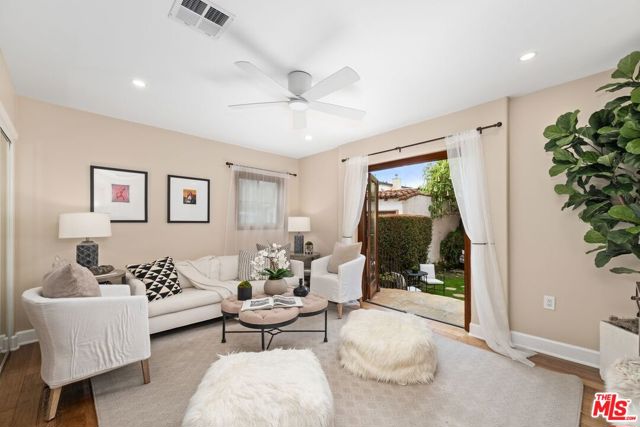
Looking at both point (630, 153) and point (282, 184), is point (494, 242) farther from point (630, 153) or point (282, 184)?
point (282, 184)

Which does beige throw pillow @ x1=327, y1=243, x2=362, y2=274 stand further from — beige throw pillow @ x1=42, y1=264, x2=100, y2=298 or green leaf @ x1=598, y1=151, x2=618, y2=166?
beige throw pillow @ x1=42, y1=264, x2=100, y2=298

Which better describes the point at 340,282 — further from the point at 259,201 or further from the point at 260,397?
the point at 260,397

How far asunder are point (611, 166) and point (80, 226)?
459 centimetres

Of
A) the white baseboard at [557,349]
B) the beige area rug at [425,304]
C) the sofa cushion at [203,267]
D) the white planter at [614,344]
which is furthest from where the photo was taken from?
the beige area rug at [425,304]

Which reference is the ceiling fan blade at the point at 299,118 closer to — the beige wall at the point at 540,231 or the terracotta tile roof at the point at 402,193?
the beige wall at the point at 540,231

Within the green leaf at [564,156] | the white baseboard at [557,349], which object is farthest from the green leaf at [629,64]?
the white baseboard at [557,349]

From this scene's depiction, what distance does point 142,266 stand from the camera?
3037 millimetres

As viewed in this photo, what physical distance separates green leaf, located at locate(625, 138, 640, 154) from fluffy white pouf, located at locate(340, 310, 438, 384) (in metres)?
1.81

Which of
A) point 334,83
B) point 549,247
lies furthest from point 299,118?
point 549,247

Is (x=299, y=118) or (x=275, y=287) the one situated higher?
(x=299, y=118)

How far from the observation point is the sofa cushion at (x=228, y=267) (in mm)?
3764

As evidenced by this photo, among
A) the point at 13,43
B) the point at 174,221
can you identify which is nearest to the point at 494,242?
the point at 174,221

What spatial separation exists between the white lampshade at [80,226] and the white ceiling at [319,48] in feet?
4.12

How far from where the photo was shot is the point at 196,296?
301 cm
